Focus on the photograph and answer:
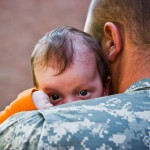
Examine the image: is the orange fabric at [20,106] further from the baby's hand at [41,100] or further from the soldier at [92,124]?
the soldier at [92,124]

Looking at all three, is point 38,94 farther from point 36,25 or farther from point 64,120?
point 36,25

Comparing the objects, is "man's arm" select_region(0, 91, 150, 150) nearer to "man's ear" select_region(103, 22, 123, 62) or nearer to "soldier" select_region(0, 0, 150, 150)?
"soldier" select_region(0, 0, 150, 150)

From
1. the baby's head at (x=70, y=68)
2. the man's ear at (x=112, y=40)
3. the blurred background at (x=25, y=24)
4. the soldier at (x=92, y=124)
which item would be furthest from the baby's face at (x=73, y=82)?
the blurred background at (x=25, y=24)

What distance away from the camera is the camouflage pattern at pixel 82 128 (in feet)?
3.10

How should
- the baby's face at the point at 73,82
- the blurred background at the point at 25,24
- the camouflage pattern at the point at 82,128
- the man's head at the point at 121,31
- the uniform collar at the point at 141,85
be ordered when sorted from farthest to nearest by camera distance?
1. the blurred background at the point at 25,24
2. the baby's face at the point at 73,82
3. the man's head at the point at 121,31
4. the uniform collar at the point at 141,85
5. the camouflage pattern at the point at 82,128

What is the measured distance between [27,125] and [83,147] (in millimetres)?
132

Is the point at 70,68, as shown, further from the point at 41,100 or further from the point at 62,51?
the point at 41,100

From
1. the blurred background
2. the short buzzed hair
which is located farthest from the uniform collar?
the blurred background

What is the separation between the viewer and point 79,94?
1413 mm

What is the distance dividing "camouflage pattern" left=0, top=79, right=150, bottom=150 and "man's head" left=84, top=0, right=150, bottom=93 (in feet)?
0.68

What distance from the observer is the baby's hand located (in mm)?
1285

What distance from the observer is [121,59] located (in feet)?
4.17

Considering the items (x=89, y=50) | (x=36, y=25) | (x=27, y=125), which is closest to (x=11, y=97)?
(x=36, y=25)

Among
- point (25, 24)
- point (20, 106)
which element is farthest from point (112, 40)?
point (25, 24)
